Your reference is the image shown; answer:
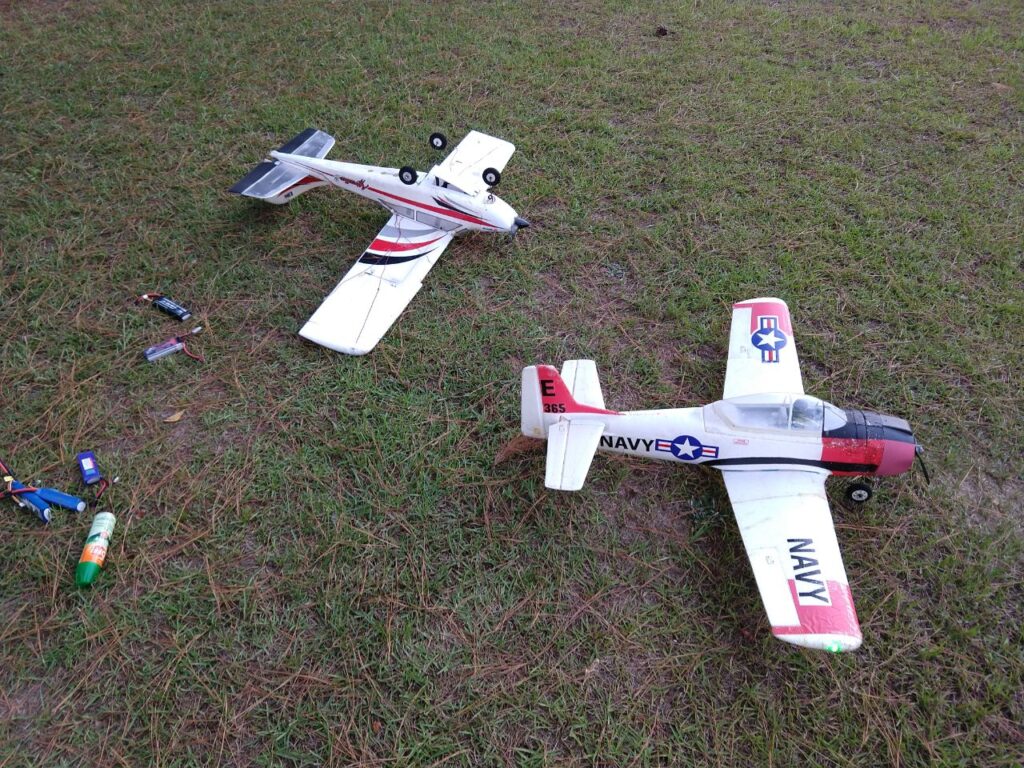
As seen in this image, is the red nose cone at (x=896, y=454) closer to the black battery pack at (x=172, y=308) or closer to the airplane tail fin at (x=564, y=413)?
the airplane tail fin at (x=564, y=413)

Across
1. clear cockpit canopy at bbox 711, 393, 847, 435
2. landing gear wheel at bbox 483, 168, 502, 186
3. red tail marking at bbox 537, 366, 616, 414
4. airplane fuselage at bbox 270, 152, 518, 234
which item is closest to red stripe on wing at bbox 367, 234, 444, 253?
airplane fuselage at bbox 270, 152, 518, 234

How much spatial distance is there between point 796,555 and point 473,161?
5.36 metres

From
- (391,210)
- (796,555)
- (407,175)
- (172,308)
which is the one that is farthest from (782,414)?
(172,308)

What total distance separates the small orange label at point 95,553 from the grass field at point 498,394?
0.43 feet

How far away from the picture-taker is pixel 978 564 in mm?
4332

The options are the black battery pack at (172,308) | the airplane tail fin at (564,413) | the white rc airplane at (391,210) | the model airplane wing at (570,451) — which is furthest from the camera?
the black battery pack at (172,308)

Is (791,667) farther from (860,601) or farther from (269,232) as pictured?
(269,232)

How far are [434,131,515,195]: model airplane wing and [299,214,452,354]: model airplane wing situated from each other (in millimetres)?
577

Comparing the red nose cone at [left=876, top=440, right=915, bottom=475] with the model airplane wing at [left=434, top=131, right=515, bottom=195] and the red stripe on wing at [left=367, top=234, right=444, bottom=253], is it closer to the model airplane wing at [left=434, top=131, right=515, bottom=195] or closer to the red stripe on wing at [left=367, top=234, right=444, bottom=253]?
the model airplane wing at [left=434, top=131, right=515, bottom=195]

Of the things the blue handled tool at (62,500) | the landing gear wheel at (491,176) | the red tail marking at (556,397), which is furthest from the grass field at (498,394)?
the landing gear wheel at (491,176)

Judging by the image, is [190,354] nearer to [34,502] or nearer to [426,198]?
[34,502]

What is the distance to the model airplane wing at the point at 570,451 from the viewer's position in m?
4.25

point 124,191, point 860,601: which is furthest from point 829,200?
point 124,191

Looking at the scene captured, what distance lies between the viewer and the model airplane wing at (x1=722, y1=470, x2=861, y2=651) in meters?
3.66
